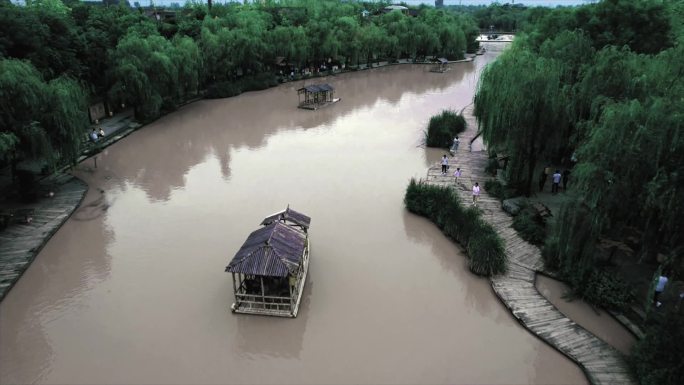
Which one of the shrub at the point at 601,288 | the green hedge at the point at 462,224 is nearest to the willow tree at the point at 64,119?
the green hedge at the point at 462,224

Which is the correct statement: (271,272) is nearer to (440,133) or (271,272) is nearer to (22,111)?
(22,111)

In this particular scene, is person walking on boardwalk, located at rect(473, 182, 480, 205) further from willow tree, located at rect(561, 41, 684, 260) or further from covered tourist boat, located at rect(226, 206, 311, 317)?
covered tourist boat, located at rect(226, 206, 311, 317)

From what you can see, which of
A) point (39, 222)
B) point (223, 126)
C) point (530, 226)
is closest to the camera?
point (530, 226)

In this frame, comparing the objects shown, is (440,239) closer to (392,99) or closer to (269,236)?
(269,236)

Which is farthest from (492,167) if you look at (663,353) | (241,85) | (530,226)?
(241,85)

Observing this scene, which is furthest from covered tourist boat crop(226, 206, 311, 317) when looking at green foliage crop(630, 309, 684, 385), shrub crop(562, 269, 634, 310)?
green foliage crop(630, 309, 684, 385)

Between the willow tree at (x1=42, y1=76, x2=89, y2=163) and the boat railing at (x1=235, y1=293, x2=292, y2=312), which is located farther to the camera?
the willow tree at (x1=42, y1=76, x2=89, y2=163)
